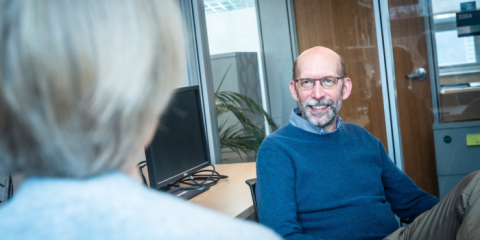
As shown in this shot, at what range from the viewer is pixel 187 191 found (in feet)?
7.01

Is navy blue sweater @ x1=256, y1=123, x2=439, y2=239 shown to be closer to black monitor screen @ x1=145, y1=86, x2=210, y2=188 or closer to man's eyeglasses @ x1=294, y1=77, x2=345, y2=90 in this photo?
man's eyeglasses @ x1=294, y1=77, x2=345, y2=90

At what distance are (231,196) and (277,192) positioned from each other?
487mm

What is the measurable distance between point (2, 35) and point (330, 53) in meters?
1.66

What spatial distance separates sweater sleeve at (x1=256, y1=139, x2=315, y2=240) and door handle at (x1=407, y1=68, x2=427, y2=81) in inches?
61.7

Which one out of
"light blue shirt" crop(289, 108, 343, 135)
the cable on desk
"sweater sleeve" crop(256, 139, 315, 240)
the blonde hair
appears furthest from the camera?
the cable on desk

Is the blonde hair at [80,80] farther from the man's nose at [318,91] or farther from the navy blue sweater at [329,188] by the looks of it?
the man's nose at [318,91]

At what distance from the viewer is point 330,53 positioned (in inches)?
75.4

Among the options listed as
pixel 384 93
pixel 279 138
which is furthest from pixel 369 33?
pixel 279 138

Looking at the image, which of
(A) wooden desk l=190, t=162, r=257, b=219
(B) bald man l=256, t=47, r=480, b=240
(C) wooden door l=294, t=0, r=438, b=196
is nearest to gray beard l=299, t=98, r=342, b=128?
(B) bald man l=256, t=47, r=480, b=240

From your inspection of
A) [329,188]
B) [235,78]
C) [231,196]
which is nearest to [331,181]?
[329,188]

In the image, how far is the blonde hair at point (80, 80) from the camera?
41 centimetres

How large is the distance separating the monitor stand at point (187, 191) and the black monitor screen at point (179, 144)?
3.2 inches

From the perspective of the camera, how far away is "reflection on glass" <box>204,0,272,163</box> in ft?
10.6

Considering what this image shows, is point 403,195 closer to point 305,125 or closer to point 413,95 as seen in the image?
point 305,125
